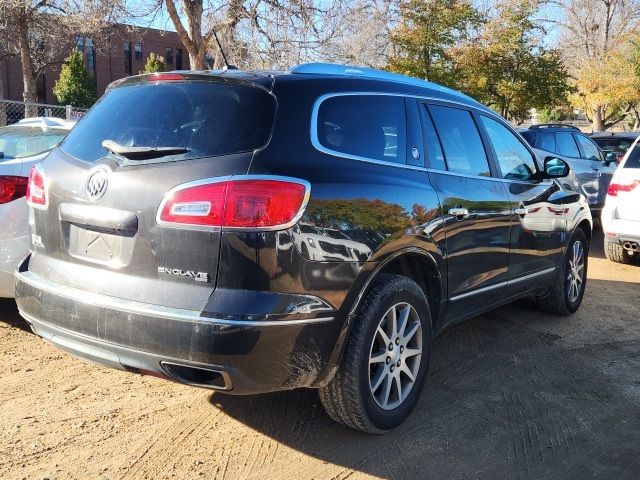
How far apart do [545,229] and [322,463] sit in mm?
2891

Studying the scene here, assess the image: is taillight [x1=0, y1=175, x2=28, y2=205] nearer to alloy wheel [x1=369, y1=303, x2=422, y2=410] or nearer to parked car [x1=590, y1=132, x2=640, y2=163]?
alloy wheel [x1=369, y1=303, x2=422, y2=410]

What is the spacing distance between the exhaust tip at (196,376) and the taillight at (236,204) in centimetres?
64

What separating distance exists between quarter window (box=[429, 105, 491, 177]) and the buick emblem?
6.69 ft

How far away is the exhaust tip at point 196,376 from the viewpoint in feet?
9.29

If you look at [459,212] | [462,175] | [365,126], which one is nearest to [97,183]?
[365,126]

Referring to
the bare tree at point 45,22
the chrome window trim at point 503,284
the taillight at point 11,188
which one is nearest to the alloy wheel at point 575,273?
the chrome window trim at point 503,284

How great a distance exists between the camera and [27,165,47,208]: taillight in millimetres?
3350

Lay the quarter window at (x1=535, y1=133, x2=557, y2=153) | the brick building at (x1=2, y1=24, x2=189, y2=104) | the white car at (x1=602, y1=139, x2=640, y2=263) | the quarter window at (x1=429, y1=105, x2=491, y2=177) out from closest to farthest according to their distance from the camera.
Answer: the quarter window at (x1=429, y1=105, x2=491, y2=177), the white car at (x1=602, y1=139, x2=640, y2=263), the quarter window at (x1=535, y1=133, x2=557, y2=153), the brick building at (x1=2, y1=24, x2=189, y2=104)

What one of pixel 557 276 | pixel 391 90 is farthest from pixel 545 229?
pixel 391 90

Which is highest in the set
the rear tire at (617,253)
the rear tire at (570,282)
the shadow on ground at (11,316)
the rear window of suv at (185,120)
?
the rear window of suv at (185,120)

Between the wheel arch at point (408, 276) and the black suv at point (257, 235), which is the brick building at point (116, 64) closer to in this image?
the black suv at point (257, 235)

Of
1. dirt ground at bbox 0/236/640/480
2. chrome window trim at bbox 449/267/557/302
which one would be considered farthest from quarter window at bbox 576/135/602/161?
dirt ground at bbox 0/236/640/480

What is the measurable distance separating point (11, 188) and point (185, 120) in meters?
2.07

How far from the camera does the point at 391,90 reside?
12.2 ft
